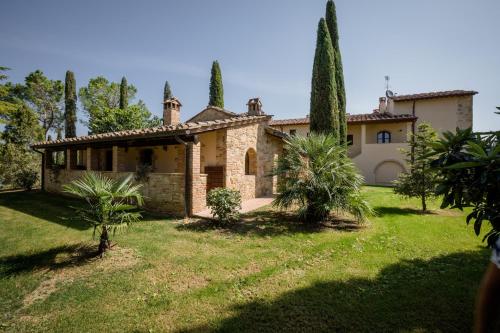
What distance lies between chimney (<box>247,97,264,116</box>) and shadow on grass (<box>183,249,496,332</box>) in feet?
39.1

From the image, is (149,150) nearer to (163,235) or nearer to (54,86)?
(163,235)

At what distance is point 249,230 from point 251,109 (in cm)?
947

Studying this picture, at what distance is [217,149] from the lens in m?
11.1

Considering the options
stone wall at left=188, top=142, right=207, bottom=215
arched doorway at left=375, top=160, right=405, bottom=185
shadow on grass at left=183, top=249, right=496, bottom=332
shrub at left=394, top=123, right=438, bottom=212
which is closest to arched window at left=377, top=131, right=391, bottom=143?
arched doorway at left=375, top=160, right=405, bottom=185

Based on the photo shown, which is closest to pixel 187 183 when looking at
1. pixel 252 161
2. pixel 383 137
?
pixel 252 161

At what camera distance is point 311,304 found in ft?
12.1

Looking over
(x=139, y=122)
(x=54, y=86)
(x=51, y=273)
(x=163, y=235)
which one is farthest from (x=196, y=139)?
(x=54, y=86)

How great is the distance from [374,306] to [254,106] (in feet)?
42.7

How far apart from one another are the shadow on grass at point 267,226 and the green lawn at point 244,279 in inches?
3.9

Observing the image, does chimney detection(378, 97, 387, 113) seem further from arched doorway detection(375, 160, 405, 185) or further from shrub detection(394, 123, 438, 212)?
shrub detection(394, 123, 438, 212)

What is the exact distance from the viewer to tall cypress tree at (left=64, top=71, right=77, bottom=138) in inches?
986

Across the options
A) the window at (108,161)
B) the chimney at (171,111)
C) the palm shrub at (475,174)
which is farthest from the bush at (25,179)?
the palm shrub at (475,174)

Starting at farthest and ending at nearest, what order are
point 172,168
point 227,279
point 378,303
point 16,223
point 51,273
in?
point 172,168
point 16,223
point 51,273
point 227,279
point 378,303

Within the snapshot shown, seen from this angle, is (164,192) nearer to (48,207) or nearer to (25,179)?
(48,207)
